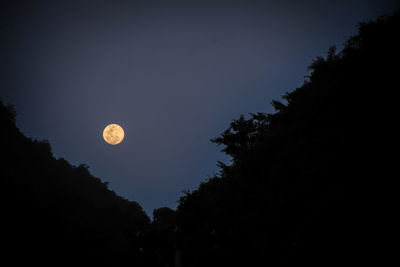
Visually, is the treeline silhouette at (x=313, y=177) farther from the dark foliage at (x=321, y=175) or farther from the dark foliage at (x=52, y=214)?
the dark foliage at (x=52, y=214)

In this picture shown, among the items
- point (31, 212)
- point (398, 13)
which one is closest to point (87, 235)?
point (31, 212)

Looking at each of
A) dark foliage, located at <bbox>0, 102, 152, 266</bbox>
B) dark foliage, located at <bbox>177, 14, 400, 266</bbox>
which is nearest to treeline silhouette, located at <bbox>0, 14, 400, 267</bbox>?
dark foliage, located at <bbox>177, 14, 400, 266</bbox>

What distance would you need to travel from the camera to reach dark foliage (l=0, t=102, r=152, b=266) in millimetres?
22016

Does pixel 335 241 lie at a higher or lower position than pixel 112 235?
lower

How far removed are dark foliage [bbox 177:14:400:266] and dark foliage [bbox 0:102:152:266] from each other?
19.6 metres

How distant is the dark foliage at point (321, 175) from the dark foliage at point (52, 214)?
19.6 meters

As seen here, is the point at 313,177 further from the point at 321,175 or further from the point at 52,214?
the point at 52,214

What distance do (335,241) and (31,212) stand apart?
33981 mm

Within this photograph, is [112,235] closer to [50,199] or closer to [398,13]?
[50,199]

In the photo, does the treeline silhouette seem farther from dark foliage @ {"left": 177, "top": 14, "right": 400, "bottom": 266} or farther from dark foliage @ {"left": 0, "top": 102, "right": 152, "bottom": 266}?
dark foliage @ {"left": 0, "top": 102, "right": 152, "bottom": 266}

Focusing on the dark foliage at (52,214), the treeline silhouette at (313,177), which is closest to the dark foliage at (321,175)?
the treeline silhouette at (313,177)

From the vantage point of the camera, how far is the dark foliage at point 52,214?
2202cm

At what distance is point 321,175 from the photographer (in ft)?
16.1

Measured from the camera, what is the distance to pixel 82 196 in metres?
40.3
